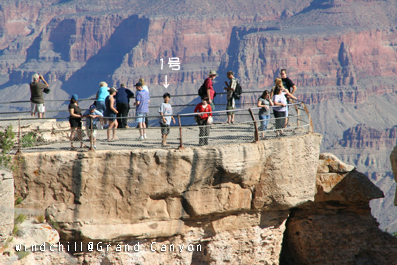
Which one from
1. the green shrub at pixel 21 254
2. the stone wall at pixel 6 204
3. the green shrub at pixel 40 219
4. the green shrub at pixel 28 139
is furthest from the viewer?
the green shrub at pixel 28 139

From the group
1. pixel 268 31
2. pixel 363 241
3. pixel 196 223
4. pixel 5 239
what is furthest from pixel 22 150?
pixel 268 31

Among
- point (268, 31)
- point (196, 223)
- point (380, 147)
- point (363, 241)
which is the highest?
point (268, 31)

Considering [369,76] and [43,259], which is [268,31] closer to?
[369,76]

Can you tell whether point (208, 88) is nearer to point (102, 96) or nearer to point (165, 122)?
point (165, 122)

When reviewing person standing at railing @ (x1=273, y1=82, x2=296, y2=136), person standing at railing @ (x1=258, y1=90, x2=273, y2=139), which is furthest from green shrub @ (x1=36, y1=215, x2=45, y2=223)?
person standing at railing @ (x1=273, y1=82, x2=296, y2=136)

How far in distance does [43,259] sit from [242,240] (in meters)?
5.89

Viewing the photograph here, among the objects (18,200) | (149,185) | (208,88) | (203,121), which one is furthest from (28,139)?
(208,88)

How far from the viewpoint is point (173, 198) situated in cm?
1475

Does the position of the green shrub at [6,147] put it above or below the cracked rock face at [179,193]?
above

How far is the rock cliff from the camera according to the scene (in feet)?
45.4

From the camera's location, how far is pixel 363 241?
18406 mm

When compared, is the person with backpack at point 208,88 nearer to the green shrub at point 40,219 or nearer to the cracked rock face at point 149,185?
the cracked rock face at point 149,185

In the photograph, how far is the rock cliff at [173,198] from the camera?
13.9m

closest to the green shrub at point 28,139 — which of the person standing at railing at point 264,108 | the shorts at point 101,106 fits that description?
the shorts at point 101,106
